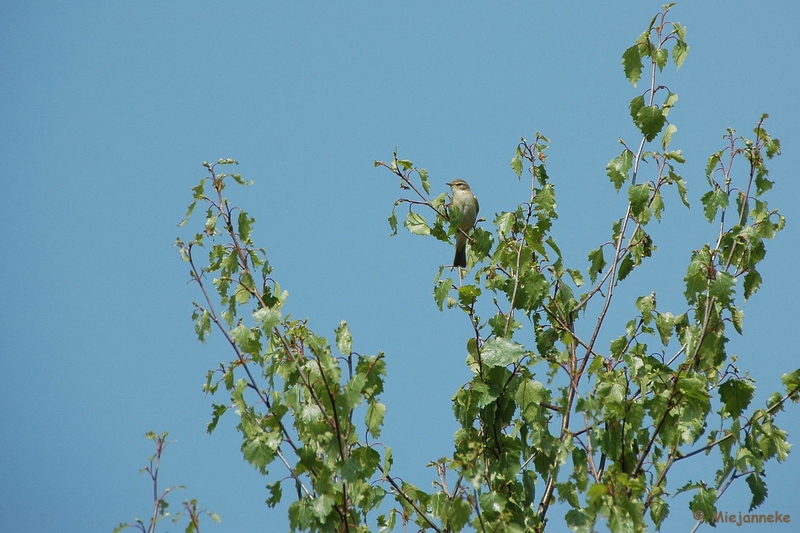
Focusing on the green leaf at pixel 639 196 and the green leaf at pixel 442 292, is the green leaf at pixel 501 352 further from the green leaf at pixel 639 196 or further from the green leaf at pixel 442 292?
the green leaf at pixel 639 196

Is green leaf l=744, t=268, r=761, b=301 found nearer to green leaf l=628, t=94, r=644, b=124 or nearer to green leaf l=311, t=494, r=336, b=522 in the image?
green leaf l=628, t=94, r=644, b=124

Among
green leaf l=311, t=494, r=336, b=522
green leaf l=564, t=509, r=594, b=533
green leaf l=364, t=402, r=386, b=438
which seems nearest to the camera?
green leaf l=311, t=494, r=336, b=522

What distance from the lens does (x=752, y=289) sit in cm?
621

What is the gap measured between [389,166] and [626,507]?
3.07m

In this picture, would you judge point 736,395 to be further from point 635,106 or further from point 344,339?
point 344,339

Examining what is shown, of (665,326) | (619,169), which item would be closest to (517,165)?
(619,169)

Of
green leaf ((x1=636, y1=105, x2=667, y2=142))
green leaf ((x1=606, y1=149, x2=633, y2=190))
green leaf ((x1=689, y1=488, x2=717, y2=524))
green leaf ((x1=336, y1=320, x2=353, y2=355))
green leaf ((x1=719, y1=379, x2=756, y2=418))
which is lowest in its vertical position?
green leaf ((x1=689, y1=488, x2=717, y2=524))

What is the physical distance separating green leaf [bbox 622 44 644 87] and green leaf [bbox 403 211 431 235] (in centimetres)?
196

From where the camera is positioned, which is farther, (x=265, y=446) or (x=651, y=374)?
(x=651, y=374)

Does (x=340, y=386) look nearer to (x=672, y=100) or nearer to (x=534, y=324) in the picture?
(x=534, y=324)

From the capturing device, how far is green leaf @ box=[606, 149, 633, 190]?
6.53 meters

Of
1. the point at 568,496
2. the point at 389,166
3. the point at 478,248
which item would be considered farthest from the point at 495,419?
the point at 389,166

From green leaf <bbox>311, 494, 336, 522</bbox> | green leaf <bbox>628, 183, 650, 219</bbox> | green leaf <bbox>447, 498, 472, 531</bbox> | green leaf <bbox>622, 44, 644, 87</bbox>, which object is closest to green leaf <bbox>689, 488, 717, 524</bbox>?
green leaf <bbox>447, 498, 472, 531</bbox>

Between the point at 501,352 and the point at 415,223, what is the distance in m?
1.57
